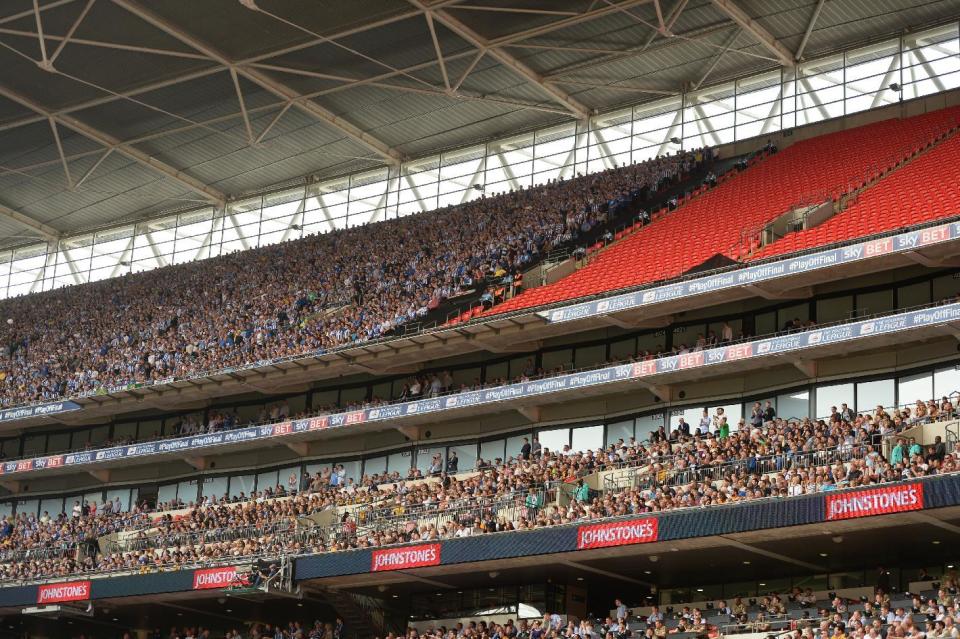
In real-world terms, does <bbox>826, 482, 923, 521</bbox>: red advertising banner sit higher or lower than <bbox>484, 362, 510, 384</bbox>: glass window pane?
lower

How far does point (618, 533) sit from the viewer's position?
28484mm

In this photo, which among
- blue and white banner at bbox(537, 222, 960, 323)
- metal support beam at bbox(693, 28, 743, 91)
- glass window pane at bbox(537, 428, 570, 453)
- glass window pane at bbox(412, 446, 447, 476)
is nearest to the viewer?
blue and white banner at bbox(537, 222, 960, 323)

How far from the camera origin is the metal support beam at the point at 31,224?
196 ft

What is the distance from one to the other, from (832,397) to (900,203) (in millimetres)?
6077

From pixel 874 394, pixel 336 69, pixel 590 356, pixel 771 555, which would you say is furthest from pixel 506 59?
pixel 771 555

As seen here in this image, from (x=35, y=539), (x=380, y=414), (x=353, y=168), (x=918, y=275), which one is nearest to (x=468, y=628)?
(x=380, y=414)

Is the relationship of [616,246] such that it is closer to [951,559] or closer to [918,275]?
[918,275]

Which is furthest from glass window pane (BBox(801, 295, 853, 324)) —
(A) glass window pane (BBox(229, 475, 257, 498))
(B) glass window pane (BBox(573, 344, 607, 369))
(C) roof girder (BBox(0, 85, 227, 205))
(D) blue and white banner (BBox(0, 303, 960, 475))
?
(C) roof girder (BBox(0, 85, 227, 205))

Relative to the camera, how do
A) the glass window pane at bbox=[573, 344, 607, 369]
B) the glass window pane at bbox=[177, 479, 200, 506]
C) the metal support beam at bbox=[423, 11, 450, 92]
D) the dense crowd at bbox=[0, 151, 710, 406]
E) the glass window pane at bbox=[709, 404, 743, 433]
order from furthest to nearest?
the glass window pane at bbox=[177, 479, 200, 506] → the dense crowd at bbox=[0, 151, 710, 406] → the metal support beam at bbox=[423, 11, 450, 92] → the glass window pane at bbox=[573, 344, 607, 369] → the glass window pane at bbox=[709, 404, 743, 433]

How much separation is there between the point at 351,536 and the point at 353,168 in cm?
2307

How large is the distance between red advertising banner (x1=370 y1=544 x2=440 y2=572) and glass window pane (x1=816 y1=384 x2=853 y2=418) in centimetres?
977

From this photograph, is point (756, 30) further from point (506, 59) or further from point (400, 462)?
point (400, 462)

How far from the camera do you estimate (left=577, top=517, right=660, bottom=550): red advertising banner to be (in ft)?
91.9

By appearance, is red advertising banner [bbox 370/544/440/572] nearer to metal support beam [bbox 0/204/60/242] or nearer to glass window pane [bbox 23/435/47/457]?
glass window pane [bbox 23/435/47/457]
